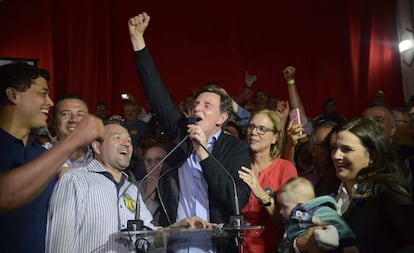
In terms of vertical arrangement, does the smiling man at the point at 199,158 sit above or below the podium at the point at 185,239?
above

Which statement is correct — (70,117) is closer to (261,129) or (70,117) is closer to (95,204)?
(95,204)

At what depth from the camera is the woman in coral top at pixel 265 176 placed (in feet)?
8.44

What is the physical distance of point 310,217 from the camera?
229cm

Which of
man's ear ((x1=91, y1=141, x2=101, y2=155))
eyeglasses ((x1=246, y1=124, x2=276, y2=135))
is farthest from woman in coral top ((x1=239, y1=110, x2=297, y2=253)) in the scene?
man's ear ((x1=91, y1=141, x2=101, y2=155))

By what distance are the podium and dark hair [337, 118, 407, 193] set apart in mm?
563

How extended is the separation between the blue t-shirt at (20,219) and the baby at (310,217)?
979 millimetres

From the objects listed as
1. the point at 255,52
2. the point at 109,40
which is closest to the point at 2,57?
the point at 109,40

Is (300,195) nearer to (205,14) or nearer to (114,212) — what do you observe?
(114,212)

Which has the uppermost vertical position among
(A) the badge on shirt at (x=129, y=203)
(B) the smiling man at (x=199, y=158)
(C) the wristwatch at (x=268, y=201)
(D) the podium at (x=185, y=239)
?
(B) the smiling man at (x=199, y=158)

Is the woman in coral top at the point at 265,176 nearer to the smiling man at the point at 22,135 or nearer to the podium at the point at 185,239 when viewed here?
the podium at the point at 185,239

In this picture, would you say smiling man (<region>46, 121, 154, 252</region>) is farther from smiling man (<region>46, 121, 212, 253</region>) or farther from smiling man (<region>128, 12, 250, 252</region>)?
smiling man (<region>128, 12, 250, 252</region>)

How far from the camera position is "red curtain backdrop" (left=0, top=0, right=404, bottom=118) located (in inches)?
262

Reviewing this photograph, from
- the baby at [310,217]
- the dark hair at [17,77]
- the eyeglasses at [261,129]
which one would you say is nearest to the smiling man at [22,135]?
the dark hair at [17,77]

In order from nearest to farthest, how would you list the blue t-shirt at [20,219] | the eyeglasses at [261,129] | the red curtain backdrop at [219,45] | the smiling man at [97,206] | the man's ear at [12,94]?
the blue t-shirt at [20,219], the man's ear at [12,94], the smiling man at [97,206], the eyeglasses at [261,129], the red curtain backdrop at [219,45]
